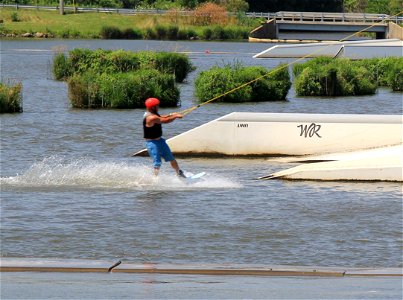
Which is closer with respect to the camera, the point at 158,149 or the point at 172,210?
the point at 172,210

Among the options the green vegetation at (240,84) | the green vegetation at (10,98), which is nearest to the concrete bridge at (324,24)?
the green vegetation at (240,84)

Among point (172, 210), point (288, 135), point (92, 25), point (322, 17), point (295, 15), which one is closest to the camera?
point (172, 210)

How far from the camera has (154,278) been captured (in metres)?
11.4

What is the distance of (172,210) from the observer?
57.3ft

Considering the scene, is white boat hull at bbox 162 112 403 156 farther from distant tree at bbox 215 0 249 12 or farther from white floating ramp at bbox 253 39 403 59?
distant tree at bbox 215 0 249 12

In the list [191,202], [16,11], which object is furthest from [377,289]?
[16,11]

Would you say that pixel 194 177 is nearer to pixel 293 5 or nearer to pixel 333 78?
pixel 333 78

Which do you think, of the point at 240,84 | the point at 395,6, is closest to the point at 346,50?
the point at 240,84

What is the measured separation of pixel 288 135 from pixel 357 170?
3401 millimetres

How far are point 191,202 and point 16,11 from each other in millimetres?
90701

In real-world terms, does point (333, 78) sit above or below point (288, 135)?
below

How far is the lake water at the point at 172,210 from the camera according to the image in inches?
558

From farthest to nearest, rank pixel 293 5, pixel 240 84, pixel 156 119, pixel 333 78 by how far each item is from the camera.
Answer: pixel 293 5 → pixel 333 78 → pixel 240 84 → pixel 156 119

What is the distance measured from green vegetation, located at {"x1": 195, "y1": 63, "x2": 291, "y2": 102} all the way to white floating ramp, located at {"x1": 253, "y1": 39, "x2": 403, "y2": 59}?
16.0 m
